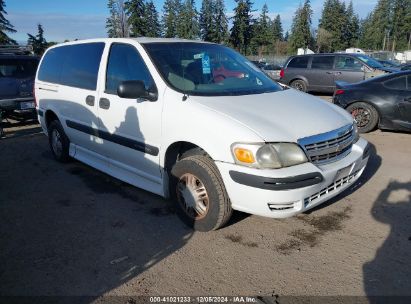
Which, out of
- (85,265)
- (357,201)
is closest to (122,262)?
(85,265)

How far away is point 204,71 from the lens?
4152 mm

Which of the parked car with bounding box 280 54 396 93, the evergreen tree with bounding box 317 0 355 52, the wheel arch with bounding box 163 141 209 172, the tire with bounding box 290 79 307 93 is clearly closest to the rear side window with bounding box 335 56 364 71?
the parked car with bounding box 280 54 396 93

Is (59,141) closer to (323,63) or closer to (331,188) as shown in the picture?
(331,188)

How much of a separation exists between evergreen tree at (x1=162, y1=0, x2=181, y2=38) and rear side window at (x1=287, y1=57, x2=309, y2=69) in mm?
61331

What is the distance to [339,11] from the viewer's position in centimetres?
8612

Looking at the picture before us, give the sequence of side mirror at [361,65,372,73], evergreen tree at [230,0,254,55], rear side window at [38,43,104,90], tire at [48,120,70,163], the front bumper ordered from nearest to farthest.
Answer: the front bumper < rear side window at [38,43,104,90] < tire at [48,120,70,163] < side mirror at [361,65,372,73] < evergreen tree at [230,0,254,55]

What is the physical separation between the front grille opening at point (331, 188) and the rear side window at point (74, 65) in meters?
2.96

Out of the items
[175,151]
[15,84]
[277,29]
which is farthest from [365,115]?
[277,29]

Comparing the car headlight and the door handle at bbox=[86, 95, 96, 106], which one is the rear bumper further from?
the car headlight

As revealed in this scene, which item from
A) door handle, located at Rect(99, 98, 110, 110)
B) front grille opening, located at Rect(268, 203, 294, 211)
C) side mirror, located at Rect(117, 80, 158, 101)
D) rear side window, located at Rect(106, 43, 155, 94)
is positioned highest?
rear side window, located at Rect(106, 43, 155, 94)

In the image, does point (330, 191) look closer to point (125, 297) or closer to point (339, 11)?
point (125, 297)

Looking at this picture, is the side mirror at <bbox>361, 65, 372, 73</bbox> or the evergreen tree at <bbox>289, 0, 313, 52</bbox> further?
the evergreen tree at <bbox>289, 0, 313, 52</bbox>

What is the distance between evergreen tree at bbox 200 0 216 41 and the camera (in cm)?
6244

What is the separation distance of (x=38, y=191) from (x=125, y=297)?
2724 mm
